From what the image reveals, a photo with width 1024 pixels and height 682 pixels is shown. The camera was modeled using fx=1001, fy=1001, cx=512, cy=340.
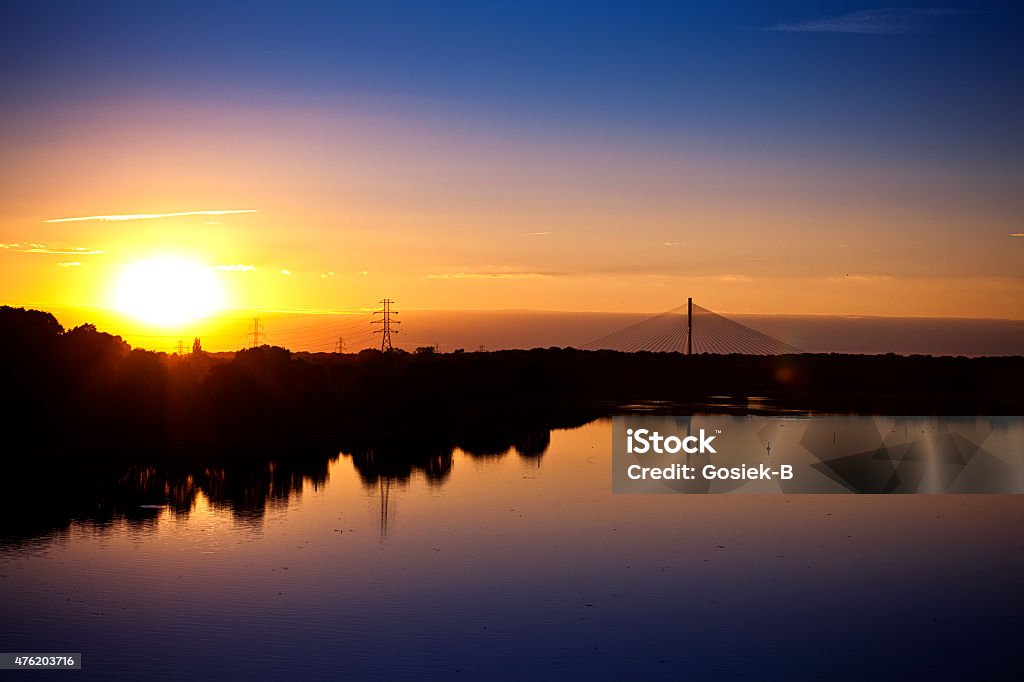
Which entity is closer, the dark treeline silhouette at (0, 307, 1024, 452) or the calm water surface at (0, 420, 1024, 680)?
the calm water surface at (0, 420, 1024, 680)

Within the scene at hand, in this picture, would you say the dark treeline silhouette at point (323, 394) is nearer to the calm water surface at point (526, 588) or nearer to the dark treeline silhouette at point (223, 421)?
the dark treeline silhouette at point (223, 421)

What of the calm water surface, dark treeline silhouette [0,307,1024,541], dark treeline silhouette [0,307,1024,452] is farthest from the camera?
dark treeline silhouette [0,307,1024,452]

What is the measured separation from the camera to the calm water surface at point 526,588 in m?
10.4

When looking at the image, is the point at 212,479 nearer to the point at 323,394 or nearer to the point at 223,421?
the point at 223,421

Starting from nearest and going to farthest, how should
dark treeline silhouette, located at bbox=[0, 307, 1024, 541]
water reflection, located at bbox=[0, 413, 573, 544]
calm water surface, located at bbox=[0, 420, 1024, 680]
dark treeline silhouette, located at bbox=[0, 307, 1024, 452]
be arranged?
1. calm water surface, located at bbox=[0, 420, 1024, 680]
2. water reflection, located at bbox=[0, 413, 573, 544]
3. dark treeline silhouette, located at bbox=[0, 307, 1024, 541]
4. dark treeline silhouette, located at bbox=[0, 307, 1024, 452]

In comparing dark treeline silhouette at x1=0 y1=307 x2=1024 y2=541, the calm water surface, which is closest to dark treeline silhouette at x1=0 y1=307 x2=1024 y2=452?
dark treeline silhouette at x1=0 y1=307 x2=1024 y2=541

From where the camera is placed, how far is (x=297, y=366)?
34.2 meters

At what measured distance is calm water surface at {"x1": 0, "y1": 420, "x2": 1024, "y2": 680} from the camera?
10445 millimetres

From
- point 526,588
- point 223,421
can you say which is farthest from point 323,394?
point 526,588

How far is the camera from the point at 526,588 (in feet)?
Result: 43.1

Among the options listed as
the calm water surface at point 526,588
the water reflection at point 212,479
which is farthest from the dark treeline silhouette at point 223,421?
the calm water surface at point 526,588

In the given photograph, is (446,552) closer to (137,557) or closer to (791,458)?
(137,557)

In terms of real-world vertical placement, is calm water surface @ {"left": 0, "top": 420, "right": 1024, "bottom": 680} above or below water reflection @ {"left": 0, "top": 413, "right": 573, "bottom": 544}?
below

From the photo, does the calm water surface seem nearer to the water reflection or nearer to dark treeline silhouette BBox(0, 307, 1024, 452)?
the water reflection
